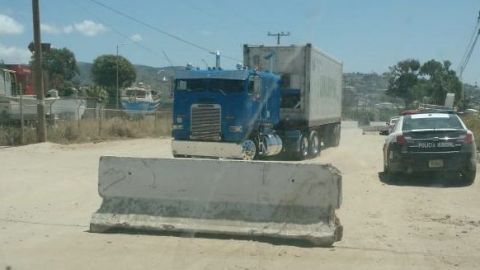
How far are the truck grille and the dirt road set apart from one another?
15.6 feet

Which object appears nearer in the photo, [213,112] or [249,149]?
[213,112]

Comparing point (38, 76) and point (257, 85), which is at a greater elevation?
point (38, 76)

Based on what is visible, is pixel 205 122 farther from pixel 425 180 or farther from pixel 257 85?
pixel 425 180

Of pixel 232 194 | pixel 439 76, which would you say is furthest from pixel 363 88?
pixel 232 194

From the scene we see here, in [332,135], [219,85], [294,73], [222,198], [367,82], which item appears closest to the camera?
[222,198]

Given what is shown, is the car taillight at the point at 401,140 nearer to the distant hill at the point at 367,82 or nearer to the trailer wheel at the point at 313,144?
the trailer wheel at the point at 313,144

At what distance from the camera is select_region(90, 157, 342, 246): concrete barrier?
8.22 meters

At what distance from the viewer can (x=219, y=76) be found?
18141mm

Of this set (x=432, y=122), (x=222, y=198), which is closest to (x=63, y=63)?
(x=432, y=122)

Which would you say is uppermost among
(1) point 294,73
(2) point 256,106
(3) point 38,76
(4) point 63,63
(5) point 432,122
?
(4) point 63,63

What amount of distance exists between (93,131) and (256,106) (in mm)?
12576

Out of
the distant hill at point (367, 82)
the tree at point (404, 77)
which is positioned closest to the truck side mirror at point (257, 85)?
the distant hill at point (367, 82)

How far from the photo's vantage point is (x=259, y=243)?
8078 mm

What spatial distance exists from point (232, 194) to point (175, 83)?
10335 mm
